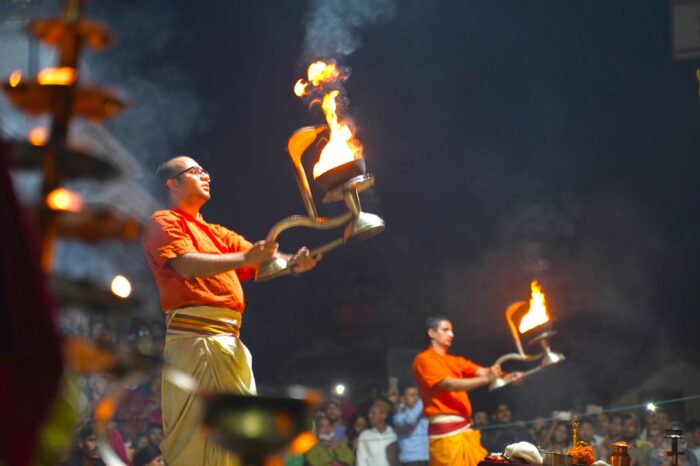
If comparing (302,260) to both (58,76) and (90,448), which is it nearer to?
(90,448)

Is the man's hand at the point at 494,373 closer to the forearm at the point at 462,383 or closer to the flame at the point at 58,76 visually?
the forearm at the point at 462,383

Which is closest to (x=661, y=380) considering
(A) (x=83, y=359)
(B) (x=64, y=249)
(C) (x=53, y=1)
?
(B) (x=64, y=249)

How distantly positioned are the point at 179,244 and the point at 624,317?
7058mm

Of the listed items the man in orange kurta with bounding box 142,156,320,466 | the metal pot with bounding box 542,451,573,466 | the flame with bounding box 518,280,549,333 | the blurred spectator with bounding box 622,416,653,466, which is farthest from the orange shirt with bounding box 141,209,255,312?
the blurred spectator with bounding box 622,416,653,466

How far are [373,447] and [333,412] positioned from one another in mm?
449

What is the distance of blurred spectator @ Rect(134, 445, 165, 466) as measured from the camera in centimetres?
661

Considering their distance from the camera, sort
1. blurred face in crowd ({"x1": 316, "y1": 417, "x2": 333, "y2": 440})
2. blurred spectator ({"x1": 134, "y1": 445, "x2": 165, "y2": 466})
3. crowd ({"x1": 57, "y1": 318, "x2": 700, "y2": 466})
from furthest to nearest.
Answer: blurred face in crowd ({"x1": 316, "y1": 417, "x2": 333, "y2": 440}) < crowd ({"x1": 57, "y1": 318, "x2": 700, "y2": 466}) < blurred spectator ({"x1": 134, "y1": 445, "x2": 165, "y2": 466})

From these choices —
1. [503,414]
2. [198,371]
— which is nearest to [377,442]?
[503,414]

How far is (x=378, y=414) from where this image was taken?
8.30 metres

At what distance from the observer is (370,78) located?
10258 millimetres

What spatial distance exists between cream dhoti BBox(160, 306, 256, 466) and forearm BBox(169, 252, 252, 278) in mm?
203

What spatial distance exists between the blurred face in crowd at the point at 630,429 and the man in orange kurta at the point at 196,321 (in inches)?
192

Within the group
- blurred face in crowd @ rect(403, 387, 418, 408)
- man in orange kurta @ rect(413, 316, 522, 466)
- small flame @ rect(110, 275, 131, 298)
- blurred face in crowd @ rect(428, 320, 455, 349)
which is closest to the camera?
small flame @ rect(110, 275, 131, 298)

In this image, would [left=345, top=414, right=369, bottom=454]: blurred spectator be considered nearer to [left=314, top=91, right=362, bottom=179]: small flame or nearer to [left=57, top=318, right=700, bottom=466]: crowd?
[left=57, top=318, right=700, bottom=466]: crowd
